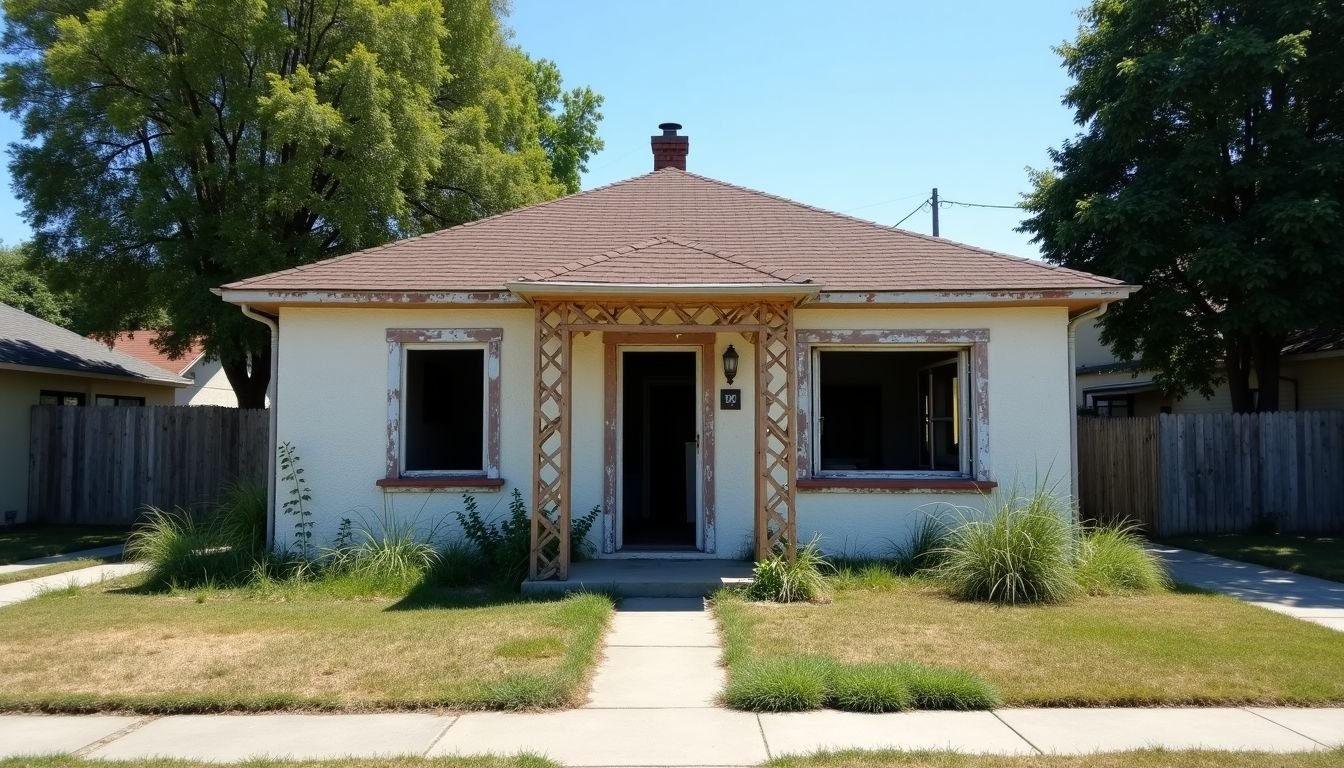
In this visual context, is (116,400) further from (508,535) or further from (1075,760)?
(1075,760)

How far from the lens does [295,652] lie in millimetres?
6641

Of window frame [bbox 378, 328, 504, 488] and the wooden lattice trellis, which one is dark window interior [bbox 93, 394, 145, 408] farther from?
the wooden lattice trellis

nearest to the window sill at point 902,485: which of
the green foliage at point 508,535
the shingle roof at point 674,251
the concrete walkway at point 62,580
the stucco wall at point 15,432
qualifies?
the shingle roof at point 674,251

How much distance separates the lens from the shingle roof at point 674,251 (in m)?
9.85

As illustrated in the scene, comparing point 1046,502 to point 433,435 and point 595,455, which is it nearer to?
point 595,455

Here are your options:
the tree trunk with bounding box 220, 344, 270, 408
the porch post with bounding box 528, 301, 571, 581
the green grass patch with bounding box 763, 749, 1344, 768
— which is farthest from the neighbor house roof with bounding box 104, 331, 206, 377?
the green grass patch with bounding box 763, 749, 1344, 768

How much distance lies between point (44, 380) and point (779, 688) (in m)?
15.7

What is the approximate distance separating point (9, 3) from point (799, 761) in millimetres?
17456

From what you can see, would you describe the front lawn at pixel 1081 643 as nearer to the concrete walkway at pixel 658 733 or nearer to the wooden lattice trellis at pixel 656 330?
the concrete walkway at pixel 658 733

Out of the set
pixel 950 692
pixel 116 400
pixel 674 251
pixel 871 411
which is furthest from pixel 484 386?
pixel 116 400

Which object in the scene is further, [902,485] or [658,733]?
[902,485]

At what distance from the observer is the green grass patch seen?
456 cm

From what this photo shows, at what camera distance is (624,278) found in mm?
8797

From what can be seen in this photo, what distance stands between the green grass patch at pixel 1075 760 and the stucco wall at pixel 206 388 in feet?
89.9
